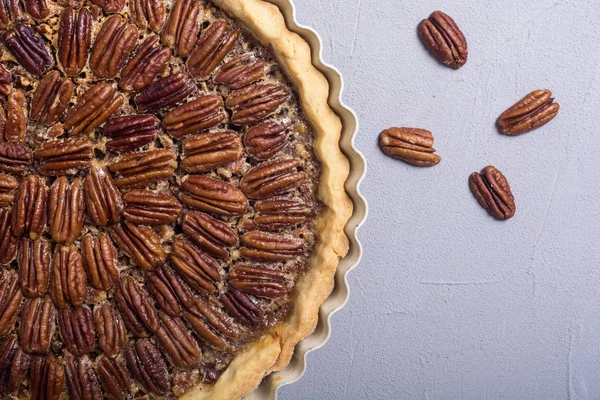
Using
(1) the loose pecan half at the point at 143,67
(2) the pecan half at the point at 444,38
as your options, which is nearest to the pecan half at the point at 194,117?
(1) the loose pecan half at the point at 143,67

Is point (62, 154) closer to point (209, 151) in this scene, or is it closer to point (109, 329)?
point (209, 151)

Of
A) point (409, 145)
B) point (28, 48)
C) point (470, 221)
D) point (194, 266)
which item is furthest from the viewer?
point (470, 221)

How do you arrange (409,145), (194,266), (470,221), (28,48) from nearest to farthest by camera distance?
(28,48)
(194,266)
(409,145)
(470,221)

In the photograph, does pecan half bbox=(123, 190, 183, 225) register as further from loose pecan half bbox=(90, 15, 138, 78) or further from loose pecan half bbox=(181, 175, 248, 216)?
loose pecan half bbox=(90, 15, 138, 78)

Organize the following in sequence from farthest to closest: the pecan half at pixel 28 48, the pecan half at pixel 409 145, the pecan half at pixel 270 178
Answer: the pecan half at pixel 409 145 → the pecan half at pixel 270 178 → the pecan half at pixel 28 48

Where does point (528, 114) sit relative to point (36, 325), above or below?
above

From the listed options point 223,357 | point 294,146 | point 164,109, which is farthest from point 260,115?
point 223,357

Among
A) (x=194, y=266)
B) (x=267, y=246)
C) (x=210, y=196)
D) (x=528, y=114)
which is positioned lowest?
(x=194, y=266)

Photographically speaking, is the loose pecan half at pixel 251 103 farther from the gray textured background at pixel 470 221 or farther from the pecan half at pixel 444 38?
the pecan half at pixel 444 38

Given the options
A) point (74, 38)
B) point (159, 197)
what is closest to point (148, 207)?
point (159, 197)

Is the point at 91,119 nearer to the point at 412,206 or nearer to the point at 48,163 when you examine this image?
the point at 48,163
